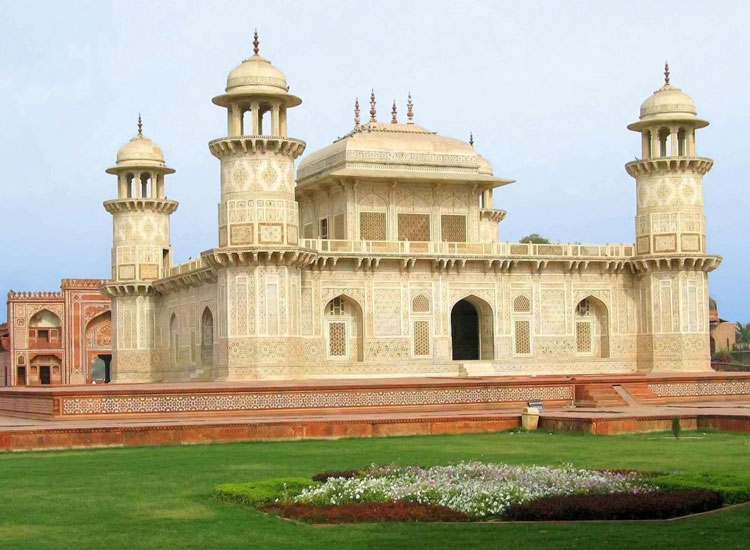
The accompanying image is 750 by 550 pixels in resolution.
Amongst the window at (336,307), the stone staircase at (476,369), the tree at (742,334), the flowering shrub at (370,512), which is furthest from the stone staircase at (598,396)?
the tree at (742,334)

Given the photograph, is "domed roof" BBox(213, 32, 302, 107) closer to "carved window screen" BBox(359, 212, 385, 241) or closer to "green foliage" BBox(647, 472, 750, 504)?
"carved window screen" BBox(359, 212, 385, 241)

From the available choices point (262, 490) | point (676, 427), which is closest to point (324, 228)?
point (676, 427)

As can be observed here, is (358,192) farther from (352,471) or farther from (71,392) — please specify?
(352,471)

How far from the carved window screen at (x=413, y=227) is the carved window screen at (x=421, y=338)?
256cm

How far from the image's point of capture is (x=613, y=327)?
115 ft

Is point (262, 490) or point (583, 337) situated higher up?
point (583, 337)

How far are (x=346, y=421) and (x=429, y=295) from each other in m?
15.0

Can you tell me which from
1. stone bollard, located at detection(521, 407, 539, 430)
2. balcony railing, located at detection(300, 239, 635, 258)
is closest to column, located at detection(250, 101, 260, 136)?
balcony railing, located at detection(300, 239, 635, 258)

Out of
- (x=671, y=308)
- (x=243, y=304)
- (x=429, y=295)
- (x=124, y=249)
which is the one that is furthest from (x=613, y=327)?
(x=124, y=249)

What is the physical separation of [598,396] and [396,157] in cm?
1190

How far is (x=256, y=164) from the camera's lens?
1192 inches

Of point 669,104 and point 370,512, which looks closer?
point 370,512

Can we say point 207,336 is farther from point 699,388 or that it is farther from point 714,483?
point 714,483

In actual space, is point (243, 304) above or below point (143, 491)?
above
